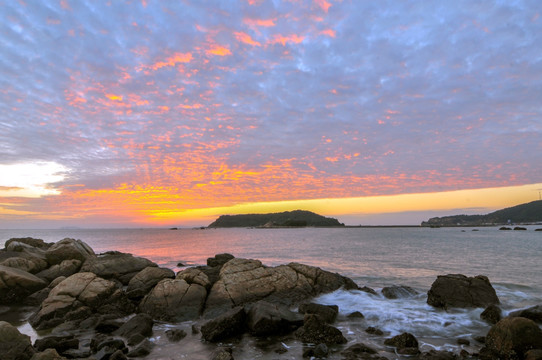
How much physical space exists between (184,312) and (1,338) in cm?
727

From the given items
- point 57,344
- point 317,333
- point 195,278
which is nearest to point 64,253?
point 195,278

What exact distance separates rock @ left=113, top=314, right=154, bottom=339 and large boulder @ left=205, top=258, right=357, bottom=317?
10.1 feet

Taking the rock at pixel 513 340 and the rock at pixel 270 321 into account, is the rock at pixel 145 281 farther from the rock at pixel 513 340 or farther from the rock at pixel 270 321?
the rock at pixel 513 340

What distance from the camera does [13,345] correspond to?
9.37m

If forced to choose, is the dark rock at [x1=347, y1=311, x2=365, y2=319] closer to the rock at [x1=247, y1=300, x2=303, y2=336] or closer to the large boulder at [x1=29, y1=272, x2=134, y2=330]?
the rock at [x1=247, y1=300, x2=303, y2=336]

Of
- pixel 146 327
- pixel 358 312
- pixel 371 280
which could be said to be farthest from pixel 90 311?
pixel 371 280

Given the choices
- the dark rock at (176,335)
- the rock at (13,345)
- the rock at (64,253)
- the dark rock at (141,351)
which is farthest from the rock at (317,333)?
the rock at (64,253)

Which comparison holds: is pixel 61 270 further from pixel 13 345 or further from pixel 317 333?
pixel 317 333

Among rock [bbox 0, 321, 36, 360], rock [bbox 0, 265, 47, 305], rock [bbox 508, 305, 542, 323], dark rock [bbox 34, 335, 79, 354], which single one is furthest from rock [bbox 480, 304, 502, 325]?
rock [bbox 0, 265, 47, 305]

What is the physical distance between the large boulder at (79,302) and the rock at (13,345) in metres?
4.98

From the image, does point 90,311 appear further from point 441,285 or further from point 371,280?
point 371,280

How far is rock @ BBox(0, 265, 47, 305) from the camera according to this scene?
60.3ft

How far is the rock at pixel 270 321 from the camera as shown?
40.0 ft

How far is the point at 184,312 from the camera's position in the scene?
1534cm
